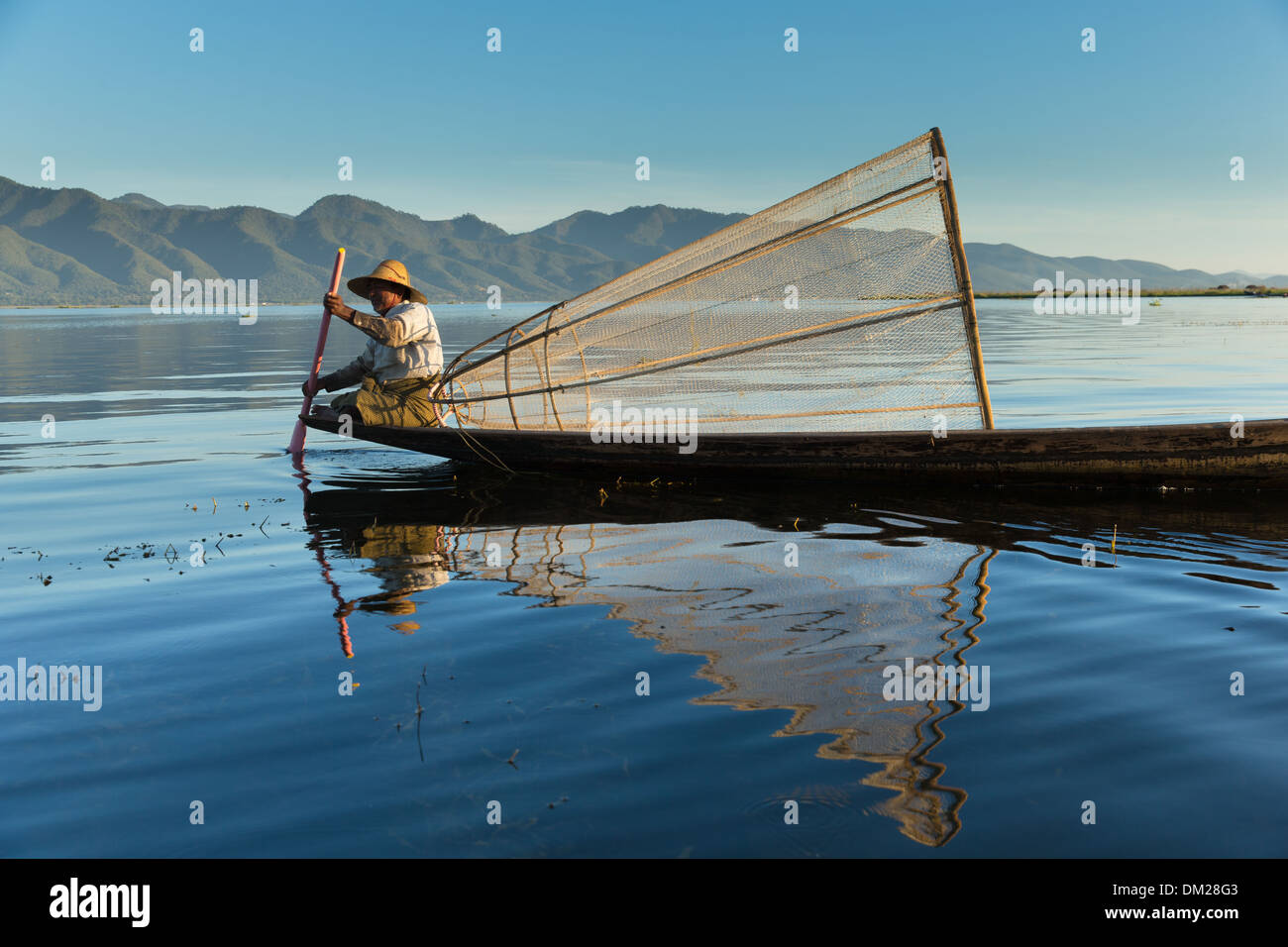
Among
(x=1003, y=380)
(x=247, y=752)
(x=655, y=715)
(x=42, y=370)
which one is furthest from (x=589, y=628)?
(x=42, y=370)

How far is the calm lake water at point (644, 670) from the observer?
12.5ft

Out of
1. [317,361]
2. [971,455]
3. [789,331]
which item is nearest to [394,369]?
[317,361]

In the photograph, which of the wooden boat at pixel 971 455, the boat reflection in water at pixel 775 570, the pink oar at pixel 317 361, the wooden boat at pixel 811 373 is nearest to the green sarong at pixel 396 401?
the wooden boat at pixel 811 373

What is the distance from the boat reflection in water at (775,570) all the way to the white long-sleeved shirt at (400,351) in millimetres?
1448

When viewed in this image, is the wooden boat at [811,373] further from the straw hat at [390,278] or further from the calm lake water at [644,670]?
the straw hat at [390,278]

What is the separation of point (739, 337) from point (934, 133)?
294 centimetres

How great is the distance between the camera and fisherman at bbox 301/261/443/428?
1193 centimetres

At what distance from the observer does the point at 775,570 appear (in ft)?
25.3

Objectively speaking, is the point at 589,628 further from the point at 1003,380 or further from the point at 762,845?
the point at 1003,380

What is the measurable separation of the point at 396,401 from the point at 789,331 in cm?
506

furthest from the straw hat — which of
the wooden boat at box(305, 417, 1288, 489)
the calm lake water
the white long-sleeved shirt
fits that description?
the calm lake water

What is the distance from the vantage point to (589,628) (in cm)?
630

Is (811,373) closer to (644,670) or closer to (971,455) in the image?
(971,455)
